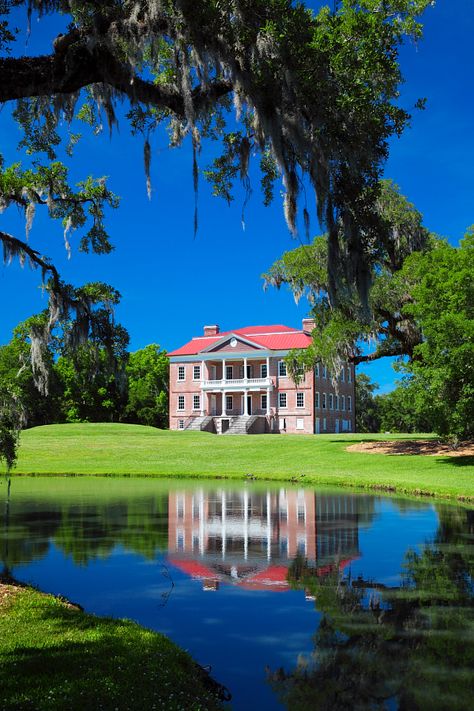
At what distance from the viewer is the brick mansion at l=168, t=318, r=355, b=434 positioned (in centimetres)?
5947

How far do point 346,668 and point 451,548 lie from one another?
667cm

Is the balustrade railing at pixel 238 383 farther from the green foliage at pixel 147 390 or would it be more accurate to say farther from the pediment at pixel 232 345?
the green foliage at pixel 147 390

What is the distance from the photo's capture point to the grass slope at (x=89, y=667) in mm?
4695

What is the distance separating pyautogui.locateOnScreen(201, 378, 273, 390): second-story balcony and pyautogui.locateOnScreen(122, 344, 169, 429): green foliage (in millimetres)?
Result: 12418

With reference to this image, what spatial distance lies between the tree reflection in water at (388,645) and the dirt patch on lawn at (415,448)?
22186mm

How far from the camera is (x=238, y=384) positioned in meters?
61.8

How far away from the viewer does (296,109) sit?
8.18m

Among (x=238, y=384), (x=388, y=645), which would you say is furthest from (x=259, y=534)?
(x=238, y=384)

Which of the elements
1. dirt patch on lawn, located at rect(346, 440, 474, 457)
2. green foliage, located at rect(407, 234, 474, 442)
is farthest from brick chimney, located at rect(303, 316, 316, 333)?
green foliage, located at rect(407, 234, 474, 442)

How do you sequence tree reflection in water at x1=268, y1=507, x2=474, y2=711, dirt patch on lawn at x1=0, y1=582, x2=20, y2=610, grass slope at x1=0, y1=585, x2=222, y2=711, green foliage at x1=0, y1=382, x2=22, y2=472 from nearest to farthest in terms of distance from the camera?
grass slope at x1=0, y1=585, x2=222, y2=711 < tree reflection in water at x1=268, y1=507, x2=474, y2=711 < dirt patch on lawn at x1=0, y1=582, x2=20, y2=610 < green foliage at x1=0, y1=382, x2=22, y2=472

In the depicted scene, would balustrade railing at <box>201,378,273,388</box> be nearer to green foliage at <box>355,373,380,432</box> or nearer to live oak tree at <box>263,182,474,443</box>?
live oak tree at <box>263,182,474,443</box>

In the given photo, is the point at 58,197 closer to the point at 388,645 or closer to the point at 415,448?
the point at 388,645

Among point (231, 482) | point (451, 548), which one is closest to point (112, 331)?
point (451, 548)

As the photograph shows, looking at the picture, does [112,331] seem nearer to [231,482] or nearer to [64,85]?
[64,85]
